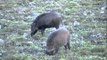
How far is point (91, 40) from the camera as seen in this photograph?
11352 mm

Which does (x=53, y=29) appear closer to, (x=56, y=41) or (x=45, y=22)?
(x=45, y=22)

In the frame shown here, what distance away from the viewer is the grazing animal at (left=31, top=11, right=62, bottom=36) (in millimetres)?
12164

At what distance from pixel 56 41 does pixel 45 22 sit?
7.94 feet

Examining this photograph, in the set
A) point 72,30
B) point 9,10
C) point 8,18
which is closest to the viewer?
point 72,30

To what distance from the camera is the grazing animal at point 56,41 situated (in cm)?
984

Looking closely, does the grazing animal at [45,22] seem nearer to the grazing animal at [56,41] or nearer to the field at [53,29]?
the field at [53,29]

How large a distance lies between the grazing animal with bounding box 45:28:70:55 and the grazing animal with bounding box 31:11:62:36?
6.19 ft

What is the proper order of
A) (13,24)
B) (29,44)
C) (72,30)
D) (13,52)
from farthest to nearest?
(13,24) < (72,30) < (29,44) < (13,52)

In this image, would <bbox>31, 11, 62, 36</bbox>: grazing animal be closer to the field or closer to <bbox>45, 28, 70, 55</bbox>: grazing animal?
the field

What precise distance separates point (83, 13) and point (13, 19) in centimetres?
255

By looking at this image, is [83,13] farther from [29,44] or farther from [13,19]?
[29,44]

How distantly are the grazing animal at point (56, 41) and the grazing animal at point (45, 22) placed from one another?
189 centimetres

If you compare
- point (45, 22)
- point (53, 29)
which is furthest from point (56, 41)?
point (53, 29)

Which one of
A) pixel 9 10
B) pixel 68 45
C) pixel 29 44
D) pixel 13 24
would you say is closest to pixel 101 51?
pixel 68 45
